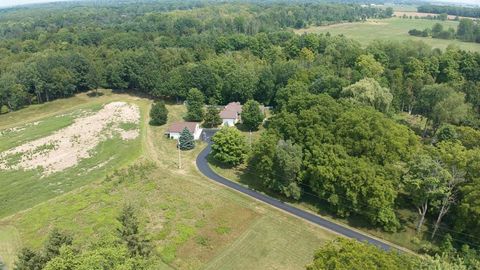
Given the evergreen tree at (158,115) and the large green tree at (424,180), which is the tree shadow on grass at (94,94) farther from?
the large green tree at (424,180)

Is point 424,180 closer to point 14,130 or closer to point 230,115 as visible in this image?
point 230,115

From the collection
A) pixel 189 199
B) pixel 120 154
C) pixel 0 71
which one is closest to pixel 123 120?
pixel 120 154

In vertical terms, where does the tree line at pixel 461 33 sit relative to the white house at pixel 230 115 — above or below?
above

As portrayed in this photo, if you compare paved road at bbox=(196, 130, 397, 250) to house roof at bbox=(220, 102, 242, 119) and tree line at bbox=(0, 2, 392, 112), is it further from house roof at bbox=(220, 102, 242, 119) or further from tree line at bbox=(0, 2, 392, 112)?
tree line at bbox=(0, 2, 392, 112)

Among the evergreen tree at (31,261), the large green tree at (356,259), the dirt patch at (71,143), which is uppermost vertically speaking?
the large green tree at (356,259)

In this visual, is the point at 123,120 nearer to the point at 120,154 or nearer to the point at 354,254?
the point at 120,154

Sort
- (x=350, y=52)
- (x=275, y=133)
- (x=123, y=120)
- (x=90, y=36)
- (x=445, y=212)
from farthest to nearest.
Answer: (x=90, y=36) → (x=350, y=52) → (x=123, y=120) → (x=275, y=133) → (x=445, y=212)

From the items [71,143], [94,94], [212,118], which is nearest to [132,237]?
[71,143]

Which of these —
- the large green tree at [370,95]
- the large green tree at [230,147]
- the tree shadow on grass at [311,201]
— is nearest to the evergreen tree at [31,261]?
the tree shadow on grass at [311,201]
